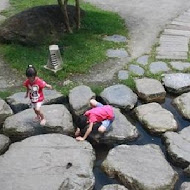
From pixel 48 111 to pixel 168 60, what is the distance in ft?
10.2

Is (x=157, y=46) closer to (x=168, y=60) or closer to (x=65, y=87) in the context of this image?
(x=168, y=60)

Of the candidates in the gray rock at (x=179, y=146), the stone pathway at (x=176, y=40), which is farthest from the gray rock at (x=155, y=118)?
the stone pathway at (x=176, y=40)

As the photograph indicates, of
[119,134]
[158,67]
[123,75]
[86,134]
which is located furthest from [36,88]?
[158,67]

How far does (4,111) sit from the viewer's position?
679cm

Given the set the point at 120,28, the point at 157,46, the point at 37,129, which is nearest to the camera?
the point at 37,129

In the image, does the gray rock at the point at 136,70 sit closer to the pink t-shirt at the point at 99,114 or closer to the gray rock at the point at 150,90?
the gray rock at the point at 150,90

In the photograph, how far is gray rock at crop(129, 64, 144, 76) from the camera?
26.6 feet

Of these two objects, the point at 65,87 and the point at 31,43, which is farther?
the point at 31,43

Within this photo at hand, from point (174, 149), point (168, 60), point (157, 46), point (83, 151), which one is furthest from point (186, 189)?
point (157, 46)

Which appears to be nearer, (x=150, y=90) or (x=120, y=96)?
(x=120, y=96)

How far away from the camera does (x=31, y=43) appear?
902 centimetres

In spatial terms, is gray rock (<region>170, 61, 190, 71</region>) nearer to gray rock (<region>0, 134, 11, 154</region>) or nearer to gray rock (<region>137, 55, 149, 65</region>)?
gray rock (<region>137, 55, 149, 65</region>)

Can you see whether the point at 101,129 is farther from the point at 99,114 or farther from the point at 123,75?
the point at 123,75

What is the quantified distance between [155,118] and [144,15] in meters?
5.06
